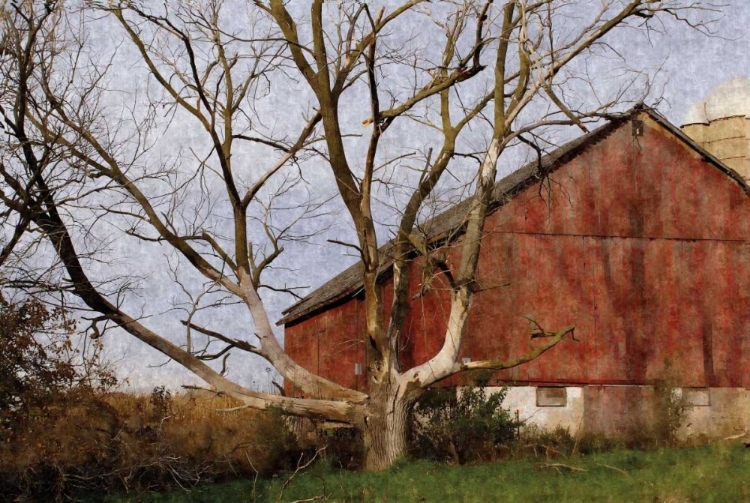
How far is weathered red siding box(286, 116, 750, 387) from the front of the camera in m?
21.9

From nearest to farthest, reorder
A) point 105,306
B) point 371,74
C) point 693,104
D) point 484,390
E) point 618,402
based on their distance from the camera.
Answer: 1. point 371,74
2. point 105,306
3. point 484,390
4. point 618,402
5. point 693,104

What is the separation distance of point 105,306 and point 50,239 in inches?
72.4

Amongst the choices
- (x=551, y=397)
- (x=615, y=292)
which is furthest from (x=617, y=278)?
(x=551, y=397)

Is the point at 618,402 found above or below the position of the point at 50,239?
below

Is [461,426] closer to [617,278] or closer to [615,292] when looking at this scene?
[615,292]

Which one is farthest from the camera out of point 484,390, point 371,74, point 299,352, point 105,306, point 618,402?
point 299,352

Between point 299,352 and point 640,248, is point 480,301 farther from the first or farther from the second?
point 299,352

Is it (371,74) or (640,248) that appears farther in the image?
(640,248)

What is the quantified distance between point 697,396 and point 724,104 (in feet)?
36.5

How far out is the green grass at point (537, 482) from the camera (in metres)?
13.3

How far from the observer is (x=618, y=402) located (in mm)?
22047

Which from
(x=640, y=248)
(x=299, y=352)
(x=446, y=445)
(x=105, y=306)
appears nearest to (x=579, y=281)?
(x=640, y=248)

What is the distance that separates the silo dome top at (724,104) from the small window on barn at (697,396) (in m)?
10.3

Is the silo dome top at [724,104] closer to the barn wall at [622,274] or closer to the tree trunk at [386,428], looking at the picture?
the barn wall at [622,274]
